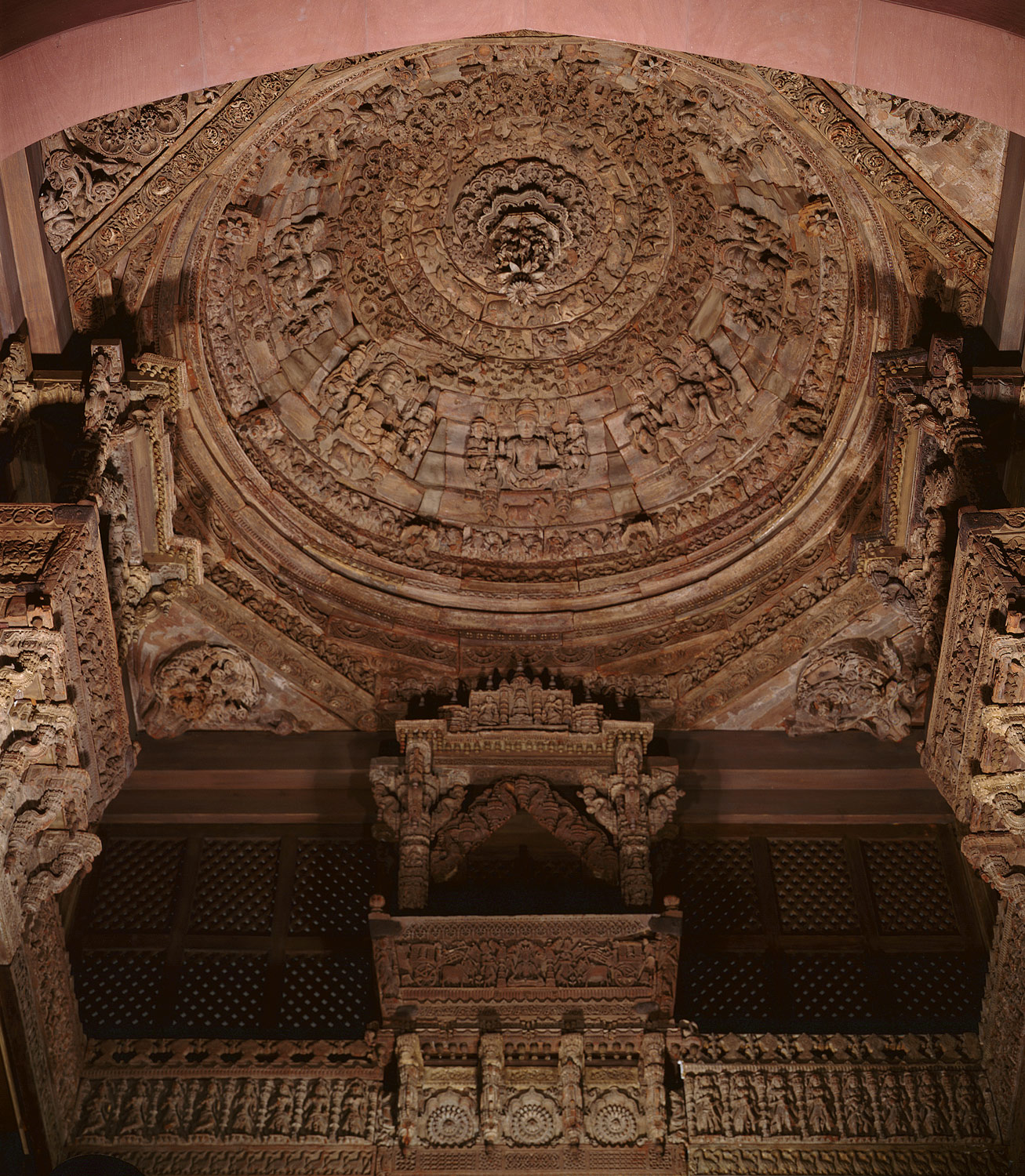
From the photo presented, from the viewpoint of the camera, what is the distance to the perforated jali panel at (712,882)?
1077 centimetres

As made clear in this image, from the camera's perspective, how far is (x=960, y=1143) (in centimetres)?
924

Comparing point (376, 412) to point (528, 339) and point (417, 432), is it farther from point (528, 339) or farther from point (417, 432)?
point (528, 339)

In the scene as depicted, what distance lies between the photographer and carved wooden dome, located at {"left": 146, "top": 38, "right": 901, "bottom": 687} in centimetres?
1145

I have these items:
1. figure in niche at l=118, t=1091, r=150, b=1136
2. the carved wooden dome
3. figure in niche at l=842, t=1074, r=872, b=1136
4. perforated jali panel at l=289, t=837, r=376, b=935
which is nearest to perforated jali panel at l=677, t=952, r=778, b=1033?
figure in niche at l=842, t=1074, r=872, b=1136

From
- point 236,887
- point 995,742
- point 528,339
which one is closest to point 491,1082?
point 236,887

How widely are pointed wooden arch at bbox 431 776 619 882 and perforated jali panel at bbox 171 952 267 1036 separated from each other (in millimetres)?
1487

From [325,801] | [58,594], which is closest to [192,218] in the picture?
[58,594]

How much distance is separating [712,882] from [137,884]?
4.39 metres

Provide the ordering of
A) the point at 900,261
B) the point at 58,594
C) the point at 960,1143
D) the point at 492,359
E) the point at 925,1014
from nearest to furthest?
1. the point at 58,594
2. the point at 960,1143
3. the point at 925,1014
4. the point at 900,261
5. the point at 492,359

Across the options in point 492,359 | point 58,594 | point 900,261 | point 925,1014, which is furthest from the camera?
point 492,359

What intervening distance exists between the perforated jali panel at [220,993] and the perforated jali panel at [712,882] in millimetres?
3090

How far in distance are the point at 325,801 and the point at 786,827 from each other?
3665 mm

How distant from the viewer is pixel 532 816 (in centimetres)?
1109

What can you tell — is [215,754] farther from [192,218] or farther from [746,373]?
[746,373]
